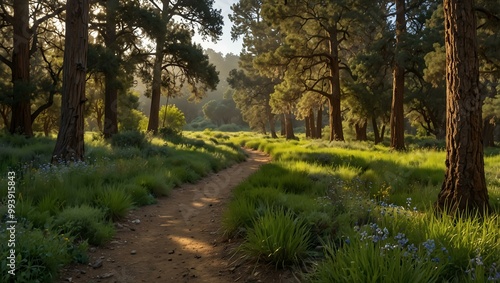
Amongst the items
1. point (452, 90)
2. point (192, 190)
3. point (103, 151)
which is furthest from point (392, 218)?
point (103, 151)

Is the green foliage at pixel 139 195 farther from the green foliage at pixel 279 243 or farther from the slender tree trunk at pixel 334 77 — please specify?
the slender tree trunk at pixel 334 77

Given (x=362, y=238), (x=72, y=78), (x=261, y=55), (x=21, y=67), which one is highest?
(x=261, y=55)

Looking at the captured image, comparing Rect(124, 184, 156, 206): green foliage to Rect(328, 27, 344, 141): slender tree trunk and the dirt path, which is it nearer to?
the dirt path

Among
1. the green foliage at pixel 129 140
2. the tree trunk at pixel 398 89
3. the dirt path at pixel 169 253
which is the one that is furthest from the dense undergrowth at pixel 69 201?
the tree trunk at pixel 398 89

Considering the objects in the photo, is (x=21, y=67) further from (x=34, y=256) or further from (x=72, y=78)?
(x=34, y=256)

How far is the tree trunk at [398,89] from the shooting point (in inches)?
646

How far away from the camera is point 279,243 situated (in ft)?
13.1

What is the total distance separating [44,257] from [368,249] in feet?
11.1

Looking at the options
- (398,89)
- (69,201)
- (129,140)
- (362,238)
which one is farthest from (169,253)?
(398,89)

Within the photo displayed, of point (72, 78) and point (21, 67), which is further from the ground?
point (21, 67)

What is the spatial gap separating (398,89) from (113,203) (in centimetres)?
1575

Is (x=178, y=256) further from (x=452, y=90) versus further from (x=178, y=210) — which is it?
(x=452, y=90)

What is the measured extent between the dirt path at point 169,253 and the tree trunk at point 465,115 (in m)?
3.26

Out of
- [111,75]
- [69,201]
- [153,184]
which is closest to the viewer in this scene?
[69,201]
